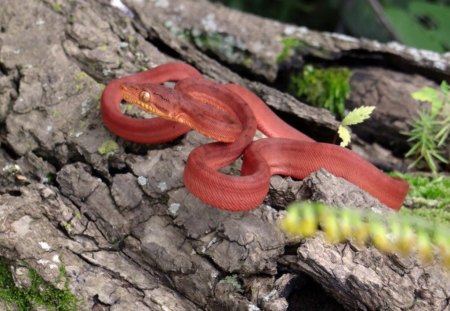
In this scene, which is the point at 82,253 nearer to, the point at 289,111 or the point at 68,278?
the point at 68,278

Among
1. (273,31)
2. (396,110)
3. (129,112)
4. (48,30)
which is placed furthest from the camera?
(273,31)

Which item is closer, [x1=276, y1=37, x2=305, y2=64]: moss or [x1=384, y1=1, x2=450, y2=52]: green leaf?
[x1=276, y1=37, x2=305, y2=64]: moss

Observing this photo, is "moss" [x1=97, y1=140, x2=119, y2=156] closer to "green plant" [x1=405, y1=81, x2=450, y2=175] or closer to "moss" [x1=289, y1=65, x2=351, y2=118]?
"moss" [x1=289, y1=65, x2=351, y2=118]

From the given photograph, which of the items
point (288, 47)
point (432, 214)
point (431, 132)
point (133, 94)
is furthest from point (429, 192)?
point (133, 94)

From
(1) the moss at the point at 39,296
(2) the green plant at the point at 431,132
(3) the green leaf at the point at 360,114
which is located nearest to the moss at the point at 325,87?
(2) the green plant at the point at 431,132

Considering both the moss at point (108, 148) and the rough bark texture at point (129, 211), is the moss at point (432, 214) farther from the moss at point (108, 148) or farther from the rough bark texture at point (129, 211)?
the moss at point (108, 148)

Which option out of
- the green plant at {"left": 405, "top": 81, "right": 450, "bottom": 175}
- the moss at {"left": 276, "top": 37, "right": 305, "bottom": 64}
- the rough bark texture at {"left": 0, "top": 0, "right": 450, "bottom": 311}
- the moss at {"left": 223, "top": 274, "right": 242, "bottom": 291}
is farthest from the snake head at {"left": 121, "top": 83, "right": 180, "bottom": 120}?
the green plant at {"left": 405, "top": 81, "right": 450, "bottom": 175}

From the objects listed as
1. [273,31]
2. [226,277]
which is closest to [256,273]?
[226,277]
